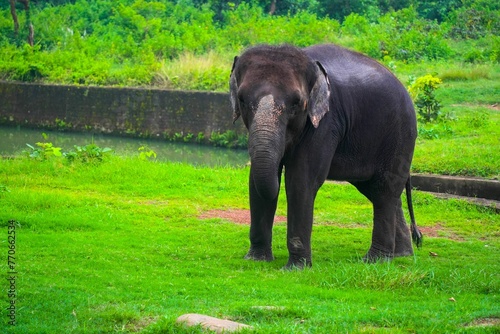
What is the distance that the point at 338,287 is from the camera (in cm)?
843

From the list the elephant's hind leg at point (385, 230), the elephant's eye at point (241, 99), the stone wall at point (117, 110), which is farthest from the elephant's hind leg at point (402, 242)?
the stone wall at point (117, 110)

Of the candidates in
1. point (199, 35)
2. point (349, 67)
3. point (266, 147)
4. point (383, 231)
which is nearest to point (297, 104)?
point (266, 147)

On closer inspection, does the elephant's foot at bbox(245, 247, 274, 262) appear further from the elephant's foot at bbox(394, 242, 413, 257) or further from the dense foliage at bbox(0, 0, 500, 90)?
the dense foliage at bbox(0, 0, 500, 90)

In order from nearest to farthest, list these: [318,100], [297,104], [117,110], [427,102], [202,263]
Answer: [297,104] < [318,100] < [202,263] < [427,102] < [117,110]

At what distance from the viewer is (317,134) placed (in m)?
9.48

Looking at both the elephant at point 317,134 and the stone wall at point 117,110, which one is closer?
the elephant at point 317,134

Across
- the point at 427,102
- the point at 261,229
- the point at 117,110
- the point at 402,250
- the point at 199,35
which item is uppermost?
the point at 261,229

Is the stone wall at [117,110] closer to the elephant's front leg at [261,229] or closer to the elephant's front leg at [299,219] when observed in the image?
the elephant's front leg at [261,229]

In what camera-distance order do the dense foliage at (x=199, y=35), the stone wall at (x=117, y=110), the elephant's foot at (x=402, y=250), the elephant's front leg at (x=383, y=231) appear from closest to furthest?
the elephant's front leg at (x=383, y=231) → the elephant's foot at (x=402, y=250) → the stone wall at (x=117, y=110) → the dense foliage at (x=199, y=35)

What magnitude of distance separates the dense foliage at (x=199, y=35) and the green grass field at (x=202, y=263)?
11.0m

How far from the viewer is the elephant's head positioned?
8.72 m

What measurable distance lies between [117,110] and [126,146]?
2.64m

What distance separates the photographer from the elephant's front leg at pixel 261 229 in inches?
388

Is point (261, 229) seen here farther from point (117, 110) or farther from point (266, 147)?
point (117, 110)
